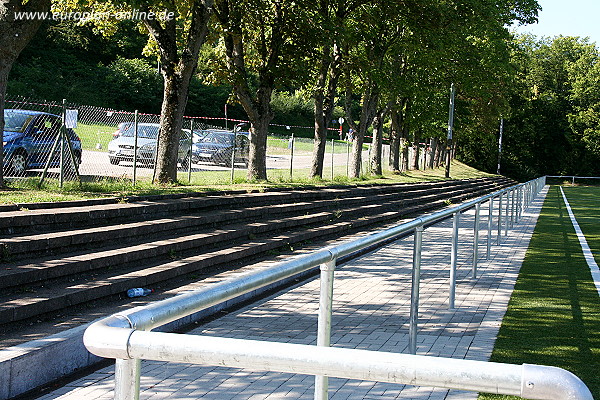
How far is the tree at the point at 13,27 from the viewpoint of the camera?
37.7ft

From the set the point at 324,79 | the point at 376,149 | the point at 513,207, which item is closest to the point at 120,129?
the point at 324,79

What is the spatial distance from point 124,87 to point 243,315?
4738 centimetres

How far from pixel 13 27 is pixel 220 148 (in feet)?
46.4

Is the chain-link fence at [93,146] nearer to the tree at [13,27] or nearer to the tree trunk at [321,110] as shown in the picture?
the tree at [13,27]

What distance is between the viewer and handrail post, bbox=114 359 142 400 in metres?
1.78

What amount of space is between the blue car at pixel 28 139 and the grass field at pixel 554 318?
8887mm

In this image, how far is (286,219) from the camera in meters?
14.6

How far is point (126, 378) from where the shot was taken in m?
1.79

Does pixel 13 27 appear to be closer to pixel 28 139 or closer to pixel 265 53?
pixel 28 139

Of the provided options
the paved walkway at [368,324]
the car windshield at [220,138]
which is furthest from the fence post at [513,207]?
the car windshield at [220,138]

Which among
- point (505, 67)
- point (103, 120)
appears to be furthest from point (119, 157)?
point (505, 67)

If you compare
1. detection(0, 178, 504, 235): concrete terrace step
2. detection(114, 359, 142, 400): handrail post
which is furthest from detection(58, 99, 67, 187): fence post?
detection(114, 359, 142, 400): handrail post

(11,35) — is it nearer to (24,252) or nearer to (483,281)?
(24,252)

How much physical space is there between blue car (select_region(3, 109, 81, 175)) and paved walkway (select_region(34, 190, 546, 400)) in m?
6.54
